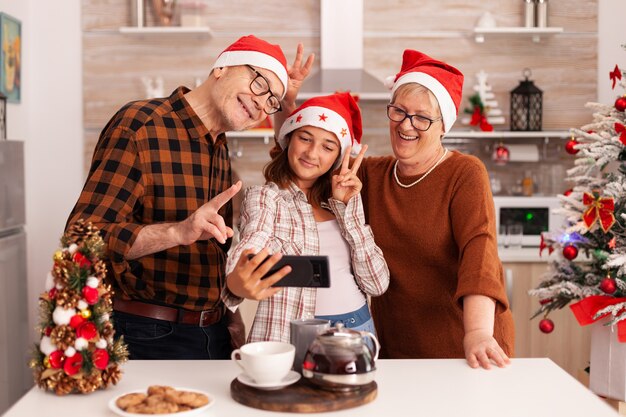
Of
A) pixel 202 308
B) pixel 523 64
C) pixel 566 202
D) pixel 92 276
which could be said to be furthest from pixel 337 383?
pixel 523 64

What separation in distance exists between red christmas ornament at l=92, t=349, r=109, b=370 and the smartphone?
1.31 feet

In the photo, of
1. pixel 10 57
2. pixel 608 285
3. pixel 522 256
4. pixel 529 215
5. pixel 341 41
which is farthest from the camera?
pixel 341 41

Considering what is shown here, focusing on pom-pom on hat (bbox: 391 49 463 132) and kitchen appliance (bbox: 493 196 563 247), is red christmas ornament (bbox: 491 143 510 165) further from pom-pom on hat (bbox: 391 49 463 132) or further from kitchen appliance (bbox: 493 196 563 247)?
pom-pom on hat (bbox: 391 49 463 132)

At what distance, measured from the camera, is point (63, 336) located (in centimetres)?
158

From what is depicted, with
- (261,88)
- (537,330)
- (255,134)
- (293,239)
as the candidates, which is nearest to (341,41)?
(255,134)

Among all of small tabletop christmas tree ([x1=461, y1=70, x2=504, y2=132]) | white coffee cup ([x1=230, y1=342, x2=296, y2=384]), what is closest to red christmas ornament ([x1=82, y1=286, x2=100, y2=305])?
white coffee cup ([x1=230, y1=342, x2=296, y2=384])

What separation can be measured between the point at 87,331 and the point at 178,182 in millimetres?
632

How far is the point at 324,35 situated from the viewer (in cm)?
485

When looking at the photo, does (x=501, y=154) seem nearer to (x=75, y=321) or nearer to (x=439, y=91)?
(x=439, y=91)

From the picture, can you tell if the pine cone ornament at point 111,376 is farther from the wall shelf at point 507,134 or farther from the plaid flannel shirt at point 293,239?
the wall shelf at point 507,134

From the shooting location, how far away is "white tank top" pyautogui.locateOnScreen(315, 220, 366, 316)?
222 centimetres

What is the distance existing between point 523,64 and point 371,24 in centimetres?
101

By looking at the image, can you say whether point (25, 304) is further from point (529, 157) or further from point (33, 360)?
point (529, 157)

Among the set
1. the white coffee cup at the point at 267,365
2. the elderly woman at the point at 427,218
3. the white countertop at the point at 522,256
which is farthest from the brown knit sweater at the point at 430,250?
the white countertop at the point at 522,256
